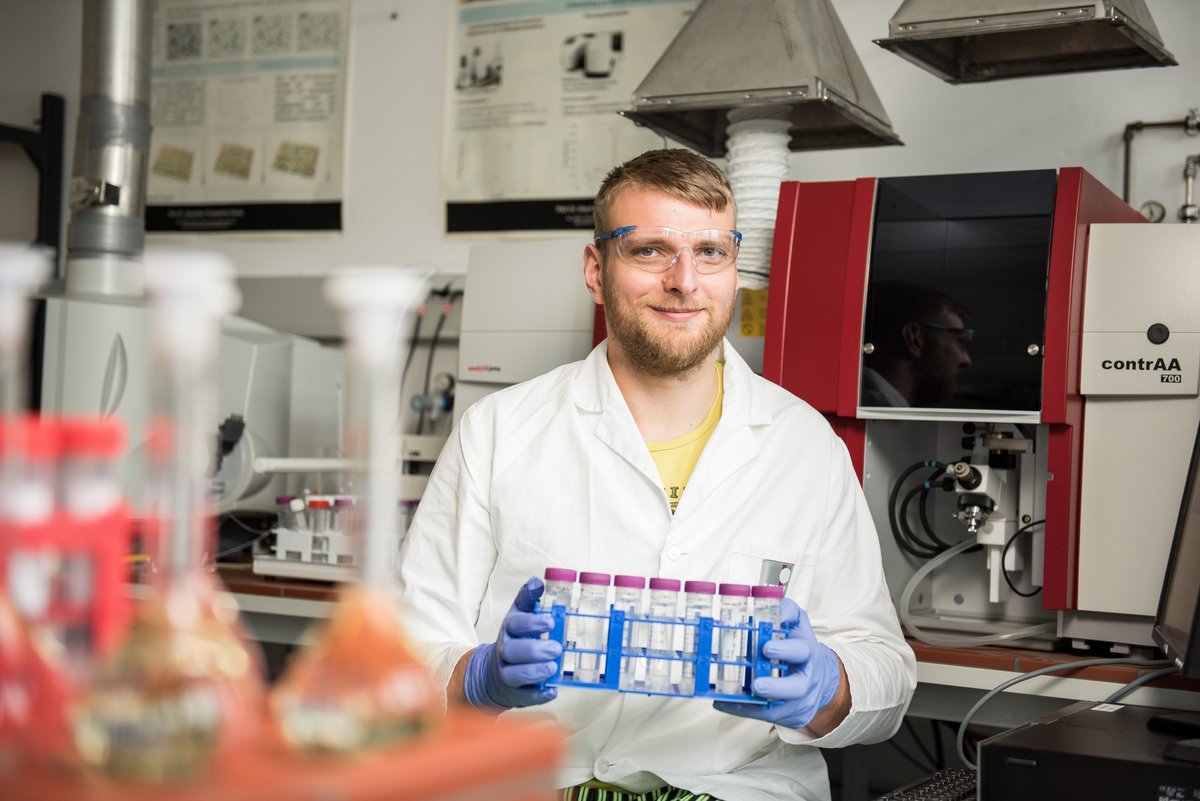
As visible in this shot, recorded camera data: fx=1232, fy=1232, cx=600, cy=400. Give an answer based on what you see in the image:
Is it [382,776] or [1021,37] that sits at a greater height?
[1021,37]

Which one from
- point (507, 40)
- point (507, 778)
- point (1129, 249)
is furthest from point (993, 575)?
point (507, 40)

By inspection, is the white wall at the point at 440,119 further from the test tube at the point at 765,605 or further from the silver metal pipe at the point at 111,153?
the test tube at the point at 765,605

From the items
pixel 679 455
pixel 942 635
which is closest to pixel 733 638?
pixel 679 455

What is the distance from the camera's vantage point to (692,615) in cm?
137

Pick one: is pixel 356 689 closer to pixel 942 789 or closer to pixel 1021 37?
pixel 942 789

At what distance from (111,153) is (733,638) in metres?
2.23

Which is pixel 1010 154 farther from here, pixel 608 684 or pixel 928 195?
pixel 608 684

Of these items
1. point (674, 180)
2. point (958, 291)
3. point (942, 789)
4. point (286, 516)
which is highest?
point (674, 180)

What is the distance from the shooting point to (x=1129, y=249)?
7.11ft

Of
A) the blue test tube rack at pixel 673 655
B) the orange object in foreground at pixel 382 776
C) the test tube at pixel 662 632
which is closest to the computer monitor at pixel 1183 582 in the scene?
the blue test tube rack at pixel 673 655

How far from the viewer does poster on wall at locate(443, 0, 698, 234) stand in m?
3.45

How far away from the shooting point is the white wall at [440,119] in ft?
9.21

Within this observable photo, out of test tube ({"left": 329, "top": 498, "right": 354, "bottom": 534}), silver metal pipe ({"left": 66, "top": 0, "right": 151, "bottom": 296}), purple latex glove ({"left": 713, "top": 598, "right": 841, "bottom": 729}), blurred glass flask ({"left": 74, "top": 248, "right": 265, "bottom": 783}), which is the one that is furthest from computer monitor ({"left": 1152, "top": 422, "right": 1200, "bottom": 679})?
silver metal pipe ({"left": 66, "top": 0, "right": 151, "bottom": 296})

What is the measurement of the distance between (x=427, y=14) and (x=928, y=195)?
6.49 feet
